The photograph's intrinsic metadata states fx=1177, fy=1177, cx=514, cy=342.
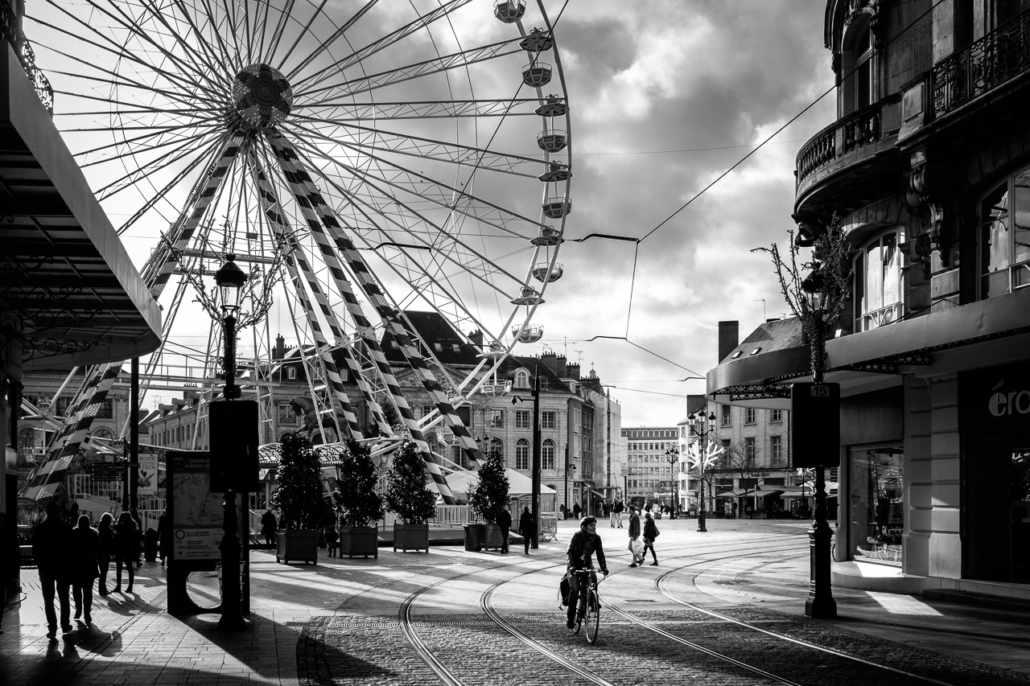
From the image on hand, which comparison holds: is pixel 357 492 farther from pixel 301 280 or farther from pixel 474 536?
pixel 301 280

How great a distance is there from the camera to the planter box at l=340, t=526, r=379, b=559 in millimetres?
33562

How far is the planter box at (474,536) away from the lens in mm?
37812

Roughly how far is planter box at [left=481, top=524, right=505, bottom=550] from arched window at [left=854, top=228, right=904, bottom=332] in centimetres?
1642

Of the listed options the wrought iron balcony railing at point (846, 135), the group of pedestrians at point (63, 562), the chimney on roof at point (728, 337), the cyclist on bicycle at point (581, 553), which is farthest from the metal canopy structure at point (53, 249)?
the chimney on roof at point (728, 337)

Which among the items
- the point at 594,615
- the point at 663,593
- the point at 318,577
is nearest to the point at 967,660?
the point at 594,615

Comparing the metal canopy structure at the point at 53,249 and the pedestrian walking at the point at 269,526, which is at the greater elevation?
the metal canopy structure at the point at 53,249

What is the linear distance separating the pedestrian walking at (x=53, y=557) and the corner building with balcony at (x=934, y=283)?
42.7ft

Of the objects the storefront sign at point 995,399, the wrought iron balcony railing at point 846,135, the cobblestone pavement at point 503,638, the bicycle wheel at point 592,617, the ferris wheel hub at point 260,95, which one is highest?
the ferris wheel hub at point 260,95

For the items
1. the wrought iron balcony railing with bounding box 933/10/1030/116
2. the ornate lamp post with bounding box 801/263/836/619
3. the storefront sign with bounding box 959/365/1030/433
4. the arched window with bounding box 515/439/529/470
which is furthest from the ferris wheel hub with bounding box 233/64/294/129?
the arched window with bounding box 515/439/529/470

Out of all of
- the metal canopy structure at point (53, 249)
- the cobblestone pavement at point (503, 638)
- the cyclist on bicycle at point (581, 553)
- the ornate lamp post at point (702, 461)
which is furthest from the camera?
the ornate lamp post at point (702, 461)

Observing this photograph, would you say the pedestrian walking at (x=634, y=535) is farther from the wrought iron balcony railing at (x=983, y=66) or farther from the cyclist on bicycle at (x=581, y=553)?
the cyclist on bicycle at (x=581, y=553)

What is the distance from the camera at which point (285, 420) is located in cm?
10281

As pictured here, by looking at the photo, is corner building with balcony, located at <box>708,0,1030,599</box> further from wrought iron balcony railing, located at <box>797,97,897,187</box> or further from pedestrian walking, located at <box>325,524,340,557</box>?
pedestrian walking, located at <box>325,524,340,557</box>

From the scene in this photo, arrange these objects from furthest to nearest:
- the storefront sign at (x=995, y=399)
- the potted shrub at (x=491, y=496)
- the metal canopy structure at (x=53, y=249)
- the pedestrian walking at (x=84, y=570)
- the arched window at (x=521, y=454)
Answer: the arched window at (x=521, y=454), the potted shrub at (x=491, y=496), the storefront sign at (x=995, y=399), the pedestrian walking at (x=84, y=570), the metal canopy structure at (x=53, y=249)
